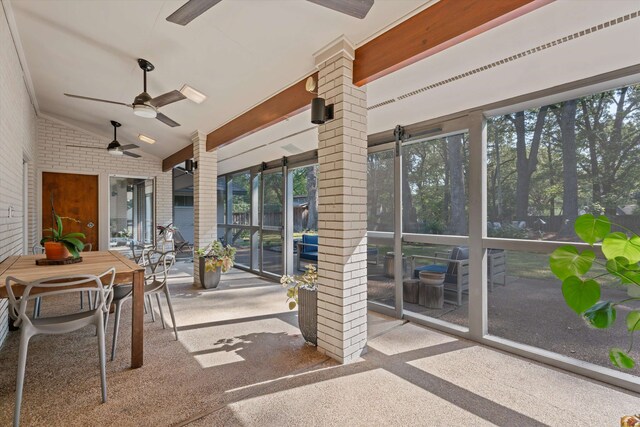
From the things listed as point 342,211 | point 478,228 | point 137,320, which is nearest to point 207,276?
point 137,320

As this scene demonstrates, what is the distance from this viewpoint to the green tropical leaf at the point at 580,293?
1327mm

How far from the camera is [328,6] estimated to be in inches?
71.7

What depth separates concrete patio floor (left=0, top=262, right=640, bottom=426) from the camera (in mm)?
2020

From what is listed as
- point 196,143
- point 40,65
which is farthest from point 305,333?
point 40,65

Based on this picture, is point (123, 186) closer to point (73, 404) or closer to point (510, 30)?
point (73, 404)

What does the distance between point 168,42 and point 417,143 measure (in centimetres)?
287

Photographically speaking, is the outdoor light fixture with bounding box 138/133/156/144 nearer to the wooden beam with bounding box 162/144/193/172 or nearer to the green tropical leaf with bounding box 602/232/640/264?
the wooden beam with bounding box 162/144/193/172

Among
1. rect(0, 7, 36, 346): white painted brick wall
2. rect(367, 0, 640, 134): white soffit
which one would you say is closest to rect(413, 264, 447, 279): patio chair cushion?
rect(367, 0, 640, 134): white soffit

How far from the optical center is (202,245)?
18.5 feet

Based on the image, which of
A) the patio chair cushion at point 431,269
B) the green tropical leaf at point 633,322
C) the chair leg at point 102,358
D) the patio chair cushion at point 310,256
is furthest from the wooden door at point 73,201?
the green tropical leaf at point 633,322

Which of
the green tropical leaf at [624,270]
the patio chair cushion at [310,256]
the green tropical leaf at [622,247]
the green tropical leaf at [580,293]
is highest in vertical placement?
the green tropical leaf at [622,247]

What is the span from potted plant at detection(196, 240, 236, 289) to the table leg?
2.57m

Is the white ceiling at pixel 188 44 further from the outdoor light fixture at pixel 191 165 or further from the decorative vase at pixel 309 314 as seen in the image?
the decorative vase at pixel 309 314

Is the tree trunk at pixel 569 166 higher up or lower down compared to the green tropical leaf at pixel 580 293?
higher up
